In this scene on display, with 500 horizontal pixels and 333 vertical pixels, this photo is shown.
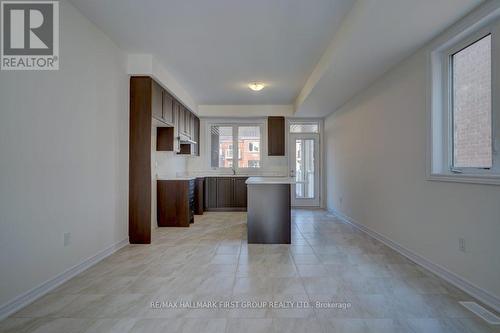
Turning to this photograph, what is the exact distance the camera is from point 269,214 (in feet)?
12.7

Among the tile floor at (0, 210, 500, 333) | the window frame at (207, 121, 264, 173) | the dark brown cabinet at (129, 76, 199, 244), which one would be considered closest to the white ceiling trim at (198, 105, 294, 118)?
the window frame at (207, 121, 264, 173)

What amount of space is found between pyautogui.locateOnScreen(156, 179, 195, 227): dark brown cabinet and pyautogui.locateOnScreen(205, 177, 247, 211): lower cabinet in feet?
5.95

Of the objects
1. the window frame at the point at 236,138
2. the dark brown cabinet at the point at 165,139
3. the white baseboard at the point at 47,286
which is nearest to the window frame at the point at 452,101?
the white baseboard at the point at 47,286

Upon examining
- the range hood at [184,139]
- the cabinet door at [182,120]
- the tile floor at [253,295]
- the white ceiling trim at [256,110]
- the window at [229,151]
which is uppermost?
the white ceiling trim at [256,110]

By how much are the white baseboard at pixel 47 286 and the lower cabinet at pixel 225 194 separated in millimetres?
3448

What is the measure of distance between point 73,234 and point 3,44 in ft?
5.98

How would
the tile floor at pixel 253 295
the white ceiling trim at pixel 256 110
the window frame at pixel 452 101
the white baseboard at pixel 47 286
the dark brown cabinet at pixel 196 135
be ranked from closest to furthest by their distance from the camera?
the tile floor at pixel 253 295, the white baseboard at pixel 47 286, the window frame at pixel 452 101, the dark brown cabinet at pixel 196 135, the white ceiling trim at pixel 256 110

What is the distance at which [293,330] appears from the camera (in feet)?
5.78

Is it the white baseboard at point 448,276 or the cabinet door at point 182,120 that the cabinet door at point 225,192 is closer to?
the cabinet door at point 182,120

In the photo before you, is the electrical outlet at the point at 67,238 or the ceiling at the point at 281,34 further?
the electrical outlet at the point at 67,238

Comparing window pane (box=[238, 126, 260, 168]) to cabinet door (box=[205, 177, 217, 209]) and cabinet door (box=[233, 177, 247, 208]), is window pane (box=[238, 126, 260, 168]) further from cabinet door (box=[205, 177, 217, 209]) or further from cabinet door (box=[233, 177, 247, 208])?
cabinet door (box=[205, 177, 217, 209])

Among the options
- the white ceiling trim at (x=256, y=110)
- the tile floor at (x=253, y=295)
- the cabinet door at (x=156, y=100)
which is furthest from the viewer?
the white ceiling trim at (x=256, y=110)

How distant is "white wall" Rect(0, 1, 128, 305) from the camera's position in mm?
2012

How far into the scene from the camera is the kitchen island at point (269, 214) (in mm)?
3828
